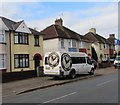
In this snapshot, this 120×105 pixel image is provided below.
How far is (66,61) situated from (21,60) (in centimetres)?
1131

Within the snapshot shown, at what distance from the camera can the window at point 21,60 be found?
35094 millimetres

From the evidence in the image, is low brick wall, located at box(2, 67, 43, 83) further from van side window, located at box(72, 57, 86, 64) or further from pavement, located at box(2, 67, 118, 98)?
van side window, located at box(72, 57, 86, 64)

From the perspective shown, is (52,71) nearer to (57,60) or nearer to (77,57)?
(57,60)

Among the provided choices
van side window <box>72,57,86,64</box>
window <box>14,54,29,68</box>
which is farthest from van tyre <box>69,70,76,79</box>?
window <box>14,54,29,68</box>

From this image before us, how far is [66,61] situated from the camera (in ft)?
85.4

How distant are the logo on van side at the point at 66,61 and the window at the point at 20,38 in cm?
1082

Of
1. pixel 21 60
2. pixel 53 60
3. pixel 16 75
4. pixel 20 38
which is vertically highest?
pixel 20 38

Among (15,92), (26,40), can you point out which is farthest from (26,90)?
(26,40)

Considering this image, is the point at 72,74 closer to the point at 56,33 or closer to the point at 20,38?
the point at 20,38

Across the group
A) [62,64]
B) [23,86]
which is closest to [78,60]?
[62,64]

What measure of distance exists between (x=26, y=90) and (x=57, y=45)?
2878 cm

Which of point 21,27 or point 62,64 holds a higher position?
point 21,27

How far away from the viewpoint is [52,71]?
25.9m

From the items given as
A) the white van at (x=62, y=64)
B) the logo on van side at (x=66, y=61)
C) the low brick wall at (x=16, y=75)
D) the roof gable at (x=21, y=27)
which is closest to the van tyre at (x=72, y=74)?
the white van at (x=62, y=64)
